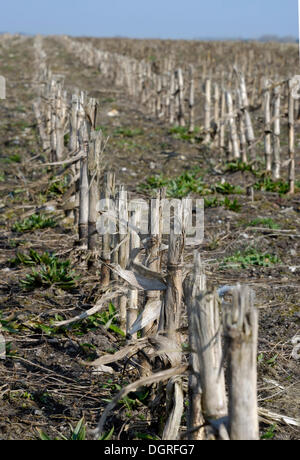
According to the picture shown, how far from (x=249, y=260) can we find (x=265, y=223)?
1329 millimetres

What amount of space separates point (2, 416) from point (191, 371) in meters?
1.24

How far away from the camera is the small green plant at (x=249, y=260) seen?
243 inches

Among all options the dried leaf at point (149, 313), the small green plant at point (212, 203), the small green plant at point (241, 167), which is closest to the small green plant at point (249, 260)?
the small green plant at point (212, 203)

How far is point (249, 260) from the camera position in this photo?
6.28 m

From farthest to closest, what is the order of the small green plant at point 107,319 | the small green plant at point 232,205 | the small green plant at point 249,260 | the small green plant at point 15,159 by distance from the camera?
the small green plant at point 15,159 < the small green plant at point 232,205 < the small green plant at point 249,260 < the small green plant at point 107,319

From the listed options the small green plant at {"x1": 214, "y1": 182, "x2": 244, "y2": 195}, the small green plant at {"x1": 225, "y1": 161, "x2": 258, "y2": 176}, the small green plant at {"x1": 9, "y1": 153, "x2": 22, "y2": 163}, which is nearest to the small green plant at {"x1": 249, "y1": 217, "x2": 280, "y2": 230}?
the small green plant at {"x1": 214, "y1": 182, "x2": 244, "y2": 195}

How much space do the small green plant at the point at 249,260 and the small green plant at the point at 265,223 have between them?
0.89 m

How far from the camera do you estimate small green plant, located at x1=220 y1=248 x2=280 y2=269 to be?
617 centimetres

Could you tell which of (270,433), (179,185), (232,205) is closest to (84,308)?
(270,433)

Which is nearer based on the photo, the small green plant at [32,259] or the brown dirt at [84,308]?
the brown dirt at [84,308]

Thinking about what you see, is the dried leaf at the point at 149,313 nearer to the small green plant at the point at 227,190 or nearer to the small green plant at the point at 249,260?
the small green plant at the point at 249,260

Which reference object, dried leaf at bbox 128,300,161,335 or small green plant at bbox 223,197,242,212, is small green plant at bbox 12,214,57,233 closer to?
small green plant at bbox 223,197,242,212

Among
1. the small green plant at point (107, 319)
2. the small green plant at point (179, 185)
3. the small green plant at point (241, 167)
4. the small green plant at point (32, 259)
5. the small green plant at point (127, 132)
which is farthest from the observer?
the small green plant at point (127, 132)

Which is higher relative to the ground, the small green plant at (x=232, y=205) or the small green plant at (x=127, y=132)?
the small green plant at (x=127, y=132)
